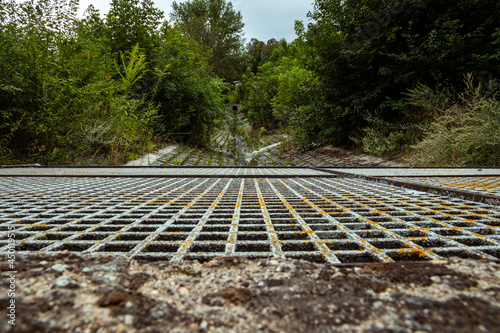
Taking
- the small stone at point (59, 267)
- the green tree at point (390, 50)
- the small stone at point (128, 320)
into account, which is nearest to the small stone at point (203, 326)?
the small stone at point (128, 320)

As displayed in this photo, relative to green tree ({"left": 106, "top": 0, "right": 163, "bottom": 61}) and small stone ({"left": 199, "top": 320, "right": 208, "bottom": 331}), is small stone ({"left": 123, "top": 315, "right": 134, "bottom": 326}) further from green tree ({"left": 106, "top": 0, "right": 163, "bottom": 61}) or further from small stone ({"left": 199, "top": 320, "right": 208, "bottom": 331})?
green tree ({"left": 106, "top": 0, "right": 163, "bottom": 61})

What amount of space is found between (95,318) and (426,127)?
301 inches

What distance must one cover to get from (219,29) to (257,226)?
2944 centimetres

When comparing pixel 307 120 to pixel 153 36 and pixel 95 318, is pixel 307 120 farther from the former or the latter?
pixel 95 318

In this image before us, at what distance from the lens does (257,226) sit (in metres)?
0.96

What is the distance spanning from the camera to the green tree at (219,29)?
25906 mm

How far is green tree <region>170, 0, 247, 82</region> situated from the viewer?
25906 mm

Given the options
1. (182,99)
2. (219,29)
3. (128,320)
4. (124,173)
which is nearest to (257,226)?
(128,320)

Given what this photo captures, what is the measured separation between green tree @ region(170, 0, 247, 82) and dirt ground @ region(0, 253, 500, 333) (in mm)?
27858

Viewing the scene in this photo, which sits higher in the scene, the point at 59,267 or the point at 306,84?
the point at 306,84

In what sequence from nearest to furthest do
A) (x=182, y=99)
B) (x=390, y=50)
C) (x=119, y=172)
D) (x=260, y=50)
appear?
(x=119, y=172) → (x=390, y=50) → (x=182, y=99) → (x=260, y=50)

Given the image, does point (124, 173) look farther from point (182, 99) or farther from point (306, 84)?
point (306, 84)

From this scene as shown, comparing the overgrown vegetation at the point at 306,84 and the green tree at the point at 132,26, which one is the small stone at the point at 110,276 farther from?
the green tree at the point at 132,26

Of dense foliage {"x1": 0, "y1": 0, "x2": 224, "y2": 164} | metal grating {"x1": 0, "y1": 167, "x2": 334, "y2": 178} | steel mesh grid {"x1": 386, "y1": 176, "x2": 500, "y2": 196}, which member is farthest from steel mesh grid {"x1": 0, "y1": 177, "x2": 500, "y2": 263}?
dense foliage {"x1": 0, "y1": 0, "x2": 224, "y2": 164}
